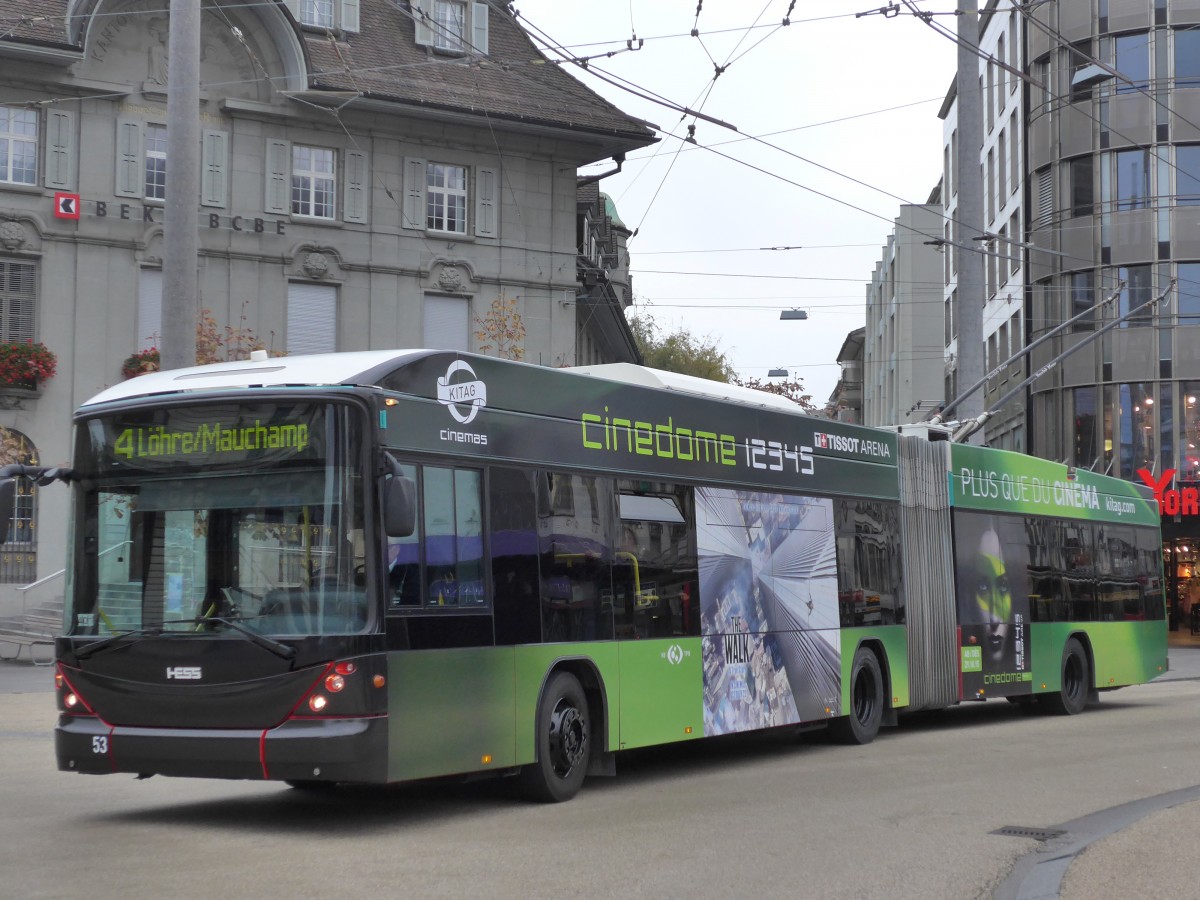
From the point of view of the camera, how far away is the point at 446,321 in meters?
34.1

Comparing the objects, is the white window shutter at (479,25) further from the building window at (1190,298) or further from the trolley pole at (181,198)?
the building window at (1190,298)

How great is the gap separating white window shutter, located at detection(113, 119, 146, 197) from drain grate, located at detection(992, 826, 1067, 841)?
83.0ft

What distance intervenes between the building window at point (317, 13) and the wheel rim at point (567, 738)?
25.8 metres

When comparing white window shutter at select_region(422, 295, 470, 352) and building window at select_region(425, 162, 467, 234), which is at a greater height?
building window at select_region(425, 162, 467, 234)

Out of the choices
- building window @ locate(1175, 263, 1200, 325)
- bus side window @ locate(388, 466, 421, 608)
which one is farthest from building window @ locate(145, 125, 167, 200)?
building window @ locate(1175, 263, 1200, 325)

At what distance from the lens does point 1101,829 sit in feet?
33.4

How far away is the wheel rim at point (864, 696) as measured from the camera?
15898 millimetres

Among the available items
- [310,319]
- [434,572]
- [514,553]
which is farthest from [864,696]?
[310,319]

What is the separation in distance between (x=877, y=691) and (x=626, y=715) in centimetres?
507

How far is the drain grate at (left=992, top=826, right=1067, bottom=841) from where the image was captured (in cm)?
983

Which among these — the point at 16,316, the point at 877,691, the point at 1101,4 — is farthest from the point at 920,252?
the point at 877,691

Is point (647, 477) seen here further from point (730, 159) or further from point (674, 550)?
point (730, 159)

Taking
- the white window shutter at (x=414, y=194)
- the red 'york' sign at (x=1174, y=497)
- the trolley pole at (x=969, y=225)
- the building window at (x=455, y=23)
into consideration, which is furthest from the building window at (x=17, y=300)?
the red 'york' sign at (x=1174, y=497)

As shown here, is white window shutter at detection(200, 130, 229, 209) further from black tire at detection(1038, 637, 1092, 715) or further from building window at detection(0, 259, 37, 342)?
black tire at detection(1038, 637, 1092, 715)
